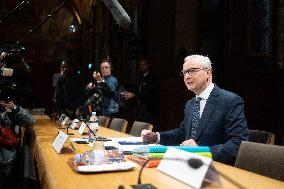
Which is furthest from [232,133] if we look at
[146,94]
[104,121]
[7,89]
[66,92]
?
[66,92]

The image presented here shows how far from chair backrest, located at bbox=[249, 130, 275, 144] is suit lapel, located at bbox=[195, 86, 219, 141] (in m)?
0.51

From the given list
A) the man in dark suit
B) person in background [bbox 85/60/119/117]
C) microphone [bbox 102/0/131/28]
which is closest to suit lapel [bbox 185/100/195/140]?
the man in dark suit

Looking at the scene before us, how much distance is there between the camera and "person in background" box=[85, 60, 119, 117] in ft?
19.2

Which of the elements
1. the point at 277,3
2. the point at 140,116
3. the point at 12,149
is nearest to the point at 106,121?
the point at 140,116

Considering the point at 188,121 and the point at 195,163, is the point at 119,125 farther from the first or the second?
the point at 195,163

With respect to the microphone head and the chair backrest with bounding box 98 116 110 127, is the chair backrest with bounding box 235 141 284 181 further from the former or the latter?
the chair backrest with bounding box 98 116 110 127

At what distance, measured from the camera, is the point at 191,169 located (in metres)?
1.50

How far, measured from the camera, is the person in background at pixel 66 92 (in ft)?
23.9

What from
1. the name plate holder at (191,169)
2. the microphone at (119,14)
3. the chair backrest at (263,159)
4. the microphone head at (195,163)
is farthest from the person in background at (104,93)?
the microphone head at (195,163)

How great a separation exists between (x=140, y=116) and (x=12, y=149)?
365 cm

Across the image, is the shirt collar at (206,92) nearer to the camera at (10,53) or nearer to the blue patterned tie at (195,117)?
the blue patterned tie at (195,117)

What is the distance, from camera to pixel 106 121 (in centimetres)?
574

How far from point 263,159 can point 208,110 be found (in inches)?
33.5

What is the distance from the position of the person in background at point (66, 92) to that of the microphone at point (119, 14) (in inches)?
182
